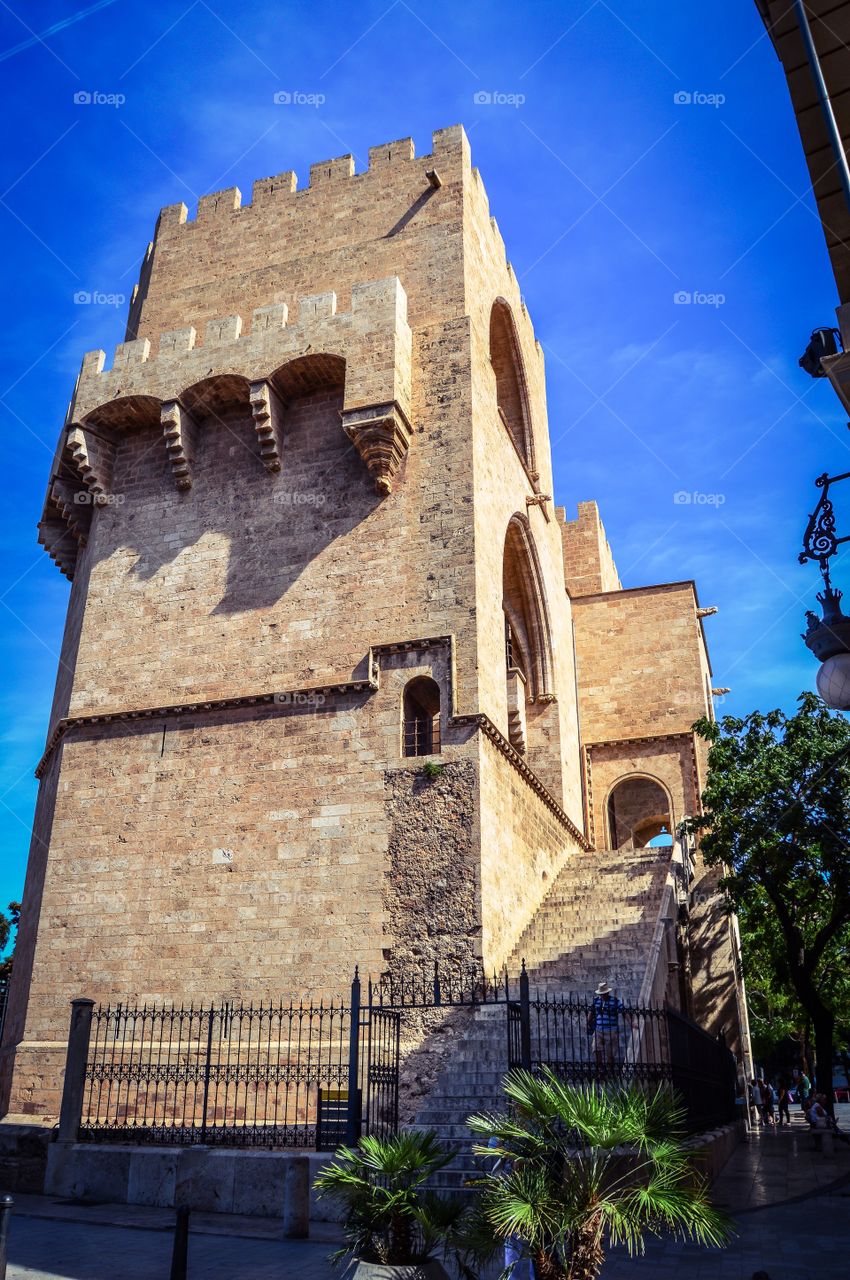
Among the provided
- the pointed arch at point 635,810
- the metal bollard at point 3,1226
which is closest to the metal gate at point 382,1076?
the metal bollard at point 3,1226

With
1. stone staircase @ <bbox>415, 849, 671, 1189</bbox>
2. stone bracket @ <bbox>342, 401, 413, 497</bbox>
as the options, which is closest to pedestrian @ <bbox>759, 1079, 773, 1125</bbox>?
stone staircase @ <bbox>415, 849, 671, 1189</bbox>

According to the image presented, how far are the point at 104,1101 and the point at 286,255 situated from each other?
15476mm

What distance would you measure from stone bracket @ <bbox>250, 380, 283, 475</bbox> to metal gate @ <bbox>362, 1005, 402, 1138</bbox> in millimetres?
9502

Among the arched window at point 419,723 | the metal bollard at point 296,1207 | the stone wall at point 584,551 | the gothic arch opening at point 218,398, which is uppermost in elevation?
the stone wall at point 584,551

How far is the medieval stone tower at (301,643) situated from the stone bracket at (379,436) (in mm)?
54

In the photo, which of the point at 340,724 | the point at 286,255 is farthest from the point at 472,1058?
the point at 286,255

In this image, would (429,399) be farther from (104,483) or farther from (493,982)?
(493,982)

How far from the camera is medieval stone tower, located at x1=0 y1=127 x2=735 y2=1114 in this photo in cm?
1469

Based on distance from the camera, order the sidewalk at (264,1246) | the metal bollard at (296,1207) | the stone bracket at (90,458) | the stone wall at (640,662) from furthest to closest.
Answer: the stone wall at (640,662) → the stone bracket at (90,458) → the metal bollard at (296,1207) → the sidewalk at (264,1246)

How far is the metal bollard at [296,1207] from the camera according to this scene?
28.7ft

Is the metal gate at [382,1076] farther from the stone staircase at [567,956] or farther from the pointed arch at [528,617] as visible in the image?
the pointed arch at [528,617]

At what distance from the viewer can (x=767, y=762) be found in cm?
1997

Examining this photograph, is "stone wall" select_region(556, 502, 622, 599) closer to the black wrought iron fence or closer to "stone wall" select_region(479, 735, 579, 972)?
"stone wall" select_region(479, 735, 579, 972)

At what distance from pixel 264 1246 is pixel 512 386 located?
19.1 meters
